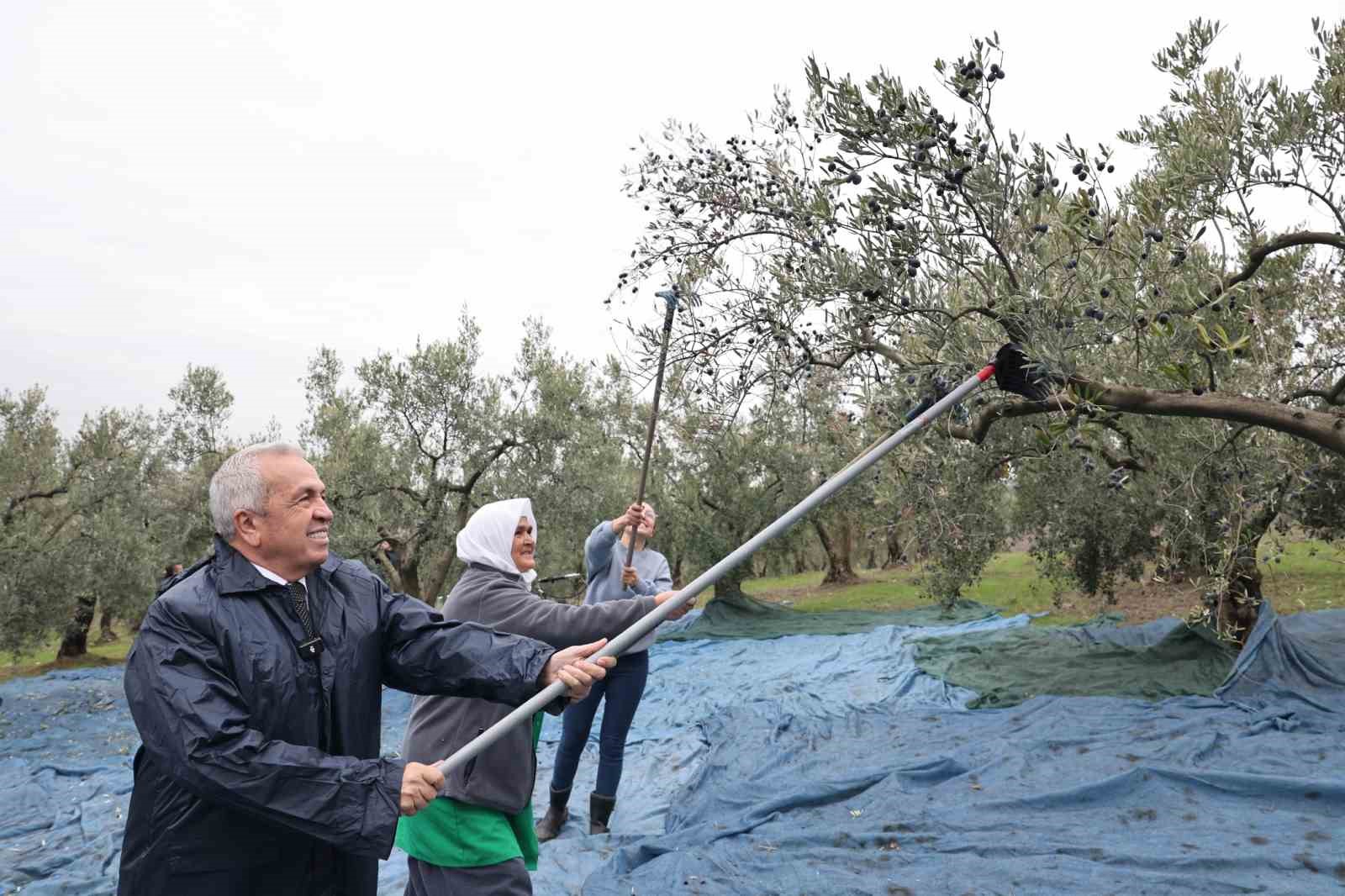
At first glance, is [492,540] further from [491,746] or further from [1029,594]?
[1029,594]

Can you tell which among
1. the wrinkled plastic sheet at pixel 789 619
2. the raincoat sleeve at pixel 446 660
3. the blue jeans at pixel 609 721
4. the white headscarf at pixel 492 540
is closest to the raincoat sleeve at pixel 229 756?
the raincoat sleeve at pixel 446 660

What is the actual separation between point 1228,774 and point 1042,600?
557 inches

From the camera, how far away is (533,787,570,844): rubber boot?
23.6 ft

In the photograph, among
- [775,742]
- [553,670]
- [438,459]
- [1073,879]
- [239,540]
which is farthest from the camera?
[438,459]

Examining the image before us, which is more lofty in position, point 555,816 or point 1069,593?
point 1069,593

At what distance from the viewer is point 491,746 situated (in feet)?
12.6

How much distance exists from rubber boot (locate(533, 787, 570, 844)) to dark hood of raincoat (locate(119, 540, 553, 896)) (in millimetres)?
4325

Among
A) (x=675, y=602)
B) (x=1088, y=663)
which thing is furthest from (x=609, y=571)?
(x=1088, y=663)

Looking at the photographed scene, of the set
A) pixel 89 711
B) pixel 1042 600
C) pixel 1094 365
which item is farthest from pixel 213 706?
pixel 1042 600

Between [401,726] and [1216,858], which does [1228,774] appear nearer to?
A: [1216,858]

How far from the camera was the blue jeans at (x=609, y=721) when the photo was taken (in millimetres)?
6891

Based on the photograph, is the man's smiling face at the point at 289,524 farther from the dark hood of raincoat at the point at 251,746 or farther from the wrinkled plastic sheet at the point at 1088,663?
the wrinkled plastic sheet at the point at 1088,663

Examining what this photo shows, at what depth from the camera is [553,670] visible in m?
3.25

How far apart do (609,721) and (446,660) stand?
389 centimetres
